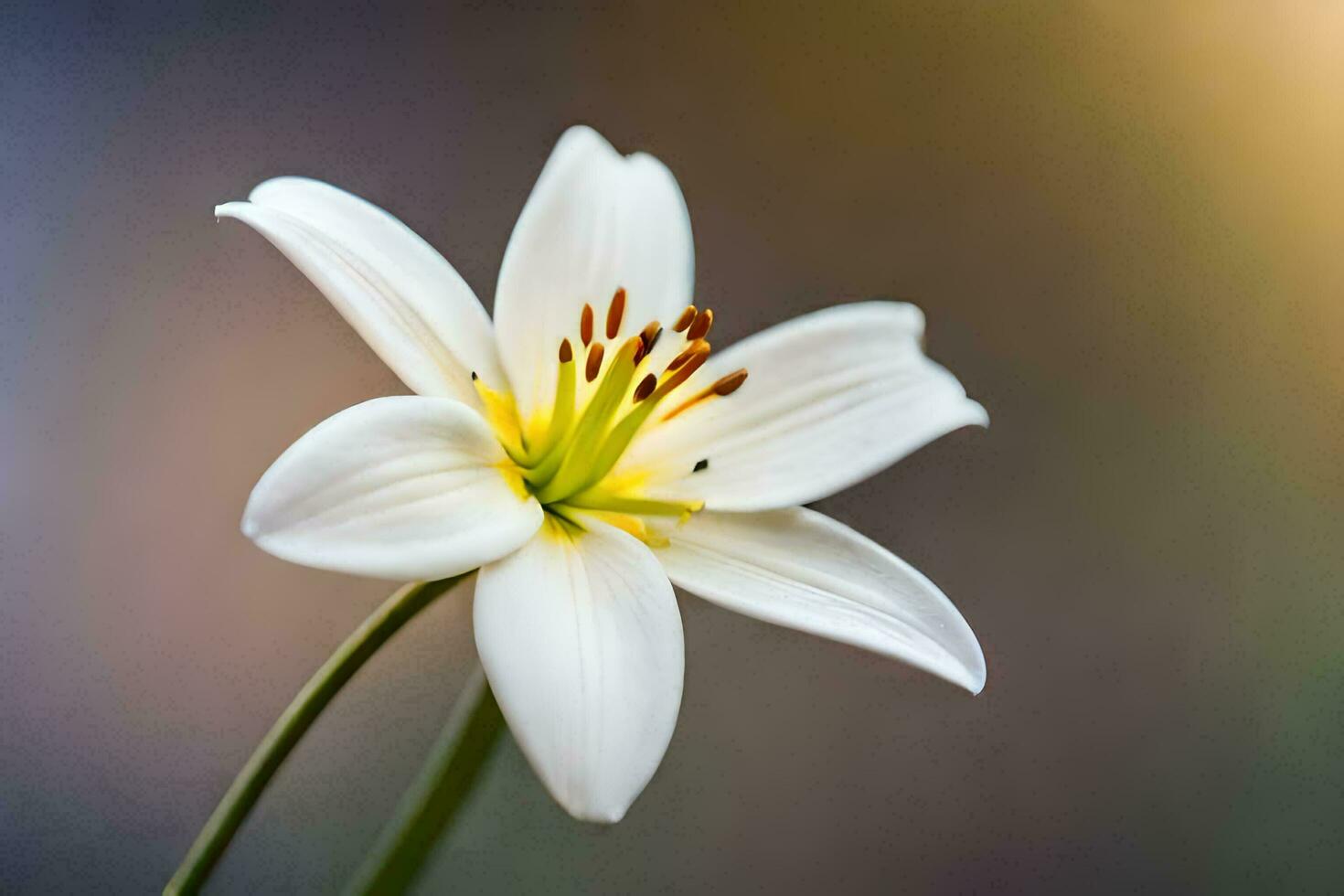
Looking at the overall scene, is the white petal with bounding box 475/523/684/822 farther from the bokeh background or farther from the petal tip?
the bokeh background

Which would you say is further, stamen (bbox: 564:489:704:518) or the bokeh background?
the bokeh background

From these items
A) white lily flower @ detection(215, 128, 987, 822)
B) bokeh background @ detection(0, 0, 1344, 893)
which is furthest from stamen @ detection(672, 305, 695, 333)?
bokeh background @ detection(0, 0, 1344, 893)

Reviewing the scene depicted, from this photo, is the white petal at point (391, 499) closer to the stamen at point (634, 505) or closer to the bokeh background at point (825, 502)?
the stamen at point (634, 505)

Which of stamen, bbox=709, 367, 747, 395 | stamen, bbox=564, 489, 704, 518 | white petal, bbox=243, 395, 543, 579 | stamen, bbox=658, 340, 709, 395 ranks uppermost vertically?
stamen, bbox=658, 340, 709, 395

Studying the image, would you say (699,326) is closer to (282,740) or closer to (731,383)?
(731,383)

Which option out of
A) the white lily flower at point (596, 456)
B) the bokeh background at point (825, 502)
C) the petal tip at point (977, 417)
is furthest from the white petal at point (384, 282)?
the bokeh background at point (825, 502)

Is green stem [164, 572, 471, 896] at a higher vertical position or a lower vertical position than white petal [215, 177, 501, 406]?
lower

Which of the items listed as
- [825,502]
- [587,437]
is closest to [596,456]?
[587,437]

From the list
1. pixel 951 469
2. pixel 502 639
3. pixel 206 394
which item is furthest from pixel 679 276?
pixel 951 469
